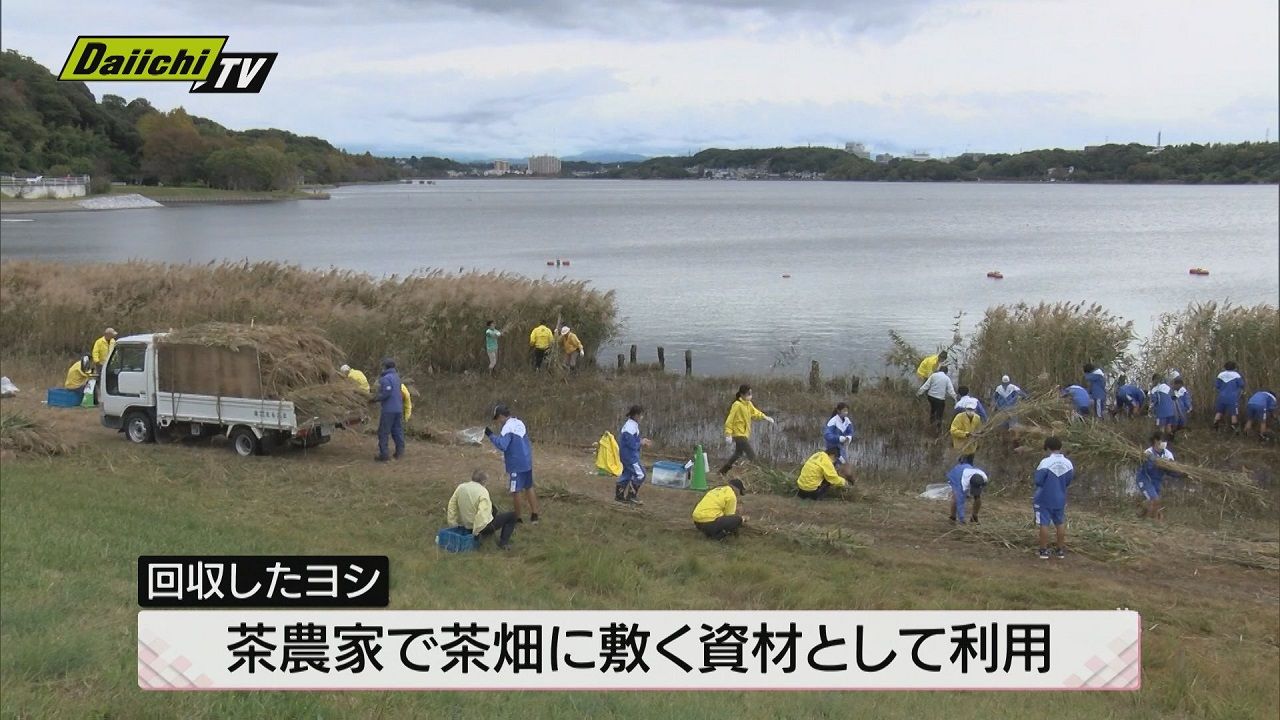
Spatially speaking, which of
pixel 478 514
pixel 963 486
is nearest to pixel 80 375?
pixel 478 514

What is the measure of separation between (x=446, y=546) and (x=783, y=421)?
490 inches

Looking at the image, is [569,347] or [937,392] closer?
[937,392]

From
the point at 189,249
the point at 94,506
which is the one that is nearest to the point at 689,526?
the point at 94,506

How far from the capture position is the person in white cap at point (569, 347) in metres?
25.8

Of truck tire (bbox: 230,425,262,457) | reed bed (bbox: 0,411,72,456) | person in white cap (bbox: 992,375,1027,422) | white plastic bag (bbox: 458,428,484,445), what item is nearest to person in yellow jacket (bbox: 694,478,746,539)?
white plastic bag (bbox: 458,428,484,445)

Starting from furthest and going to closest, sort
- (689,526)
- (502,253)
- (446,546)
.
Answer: (502,253), (689,526), (446,546)

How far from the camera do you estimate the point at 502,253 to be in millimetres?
68562

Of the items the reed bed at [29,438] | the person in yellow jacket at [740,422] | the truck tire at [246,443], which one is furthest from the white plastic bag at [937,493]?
the reed bed at [29,438]

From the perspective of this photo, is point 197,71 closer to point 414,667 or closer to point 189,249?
point 414,667

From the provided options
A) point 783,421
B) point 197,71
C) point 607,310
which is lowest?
point 783,421

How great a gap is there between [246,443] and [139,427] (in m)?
2.42

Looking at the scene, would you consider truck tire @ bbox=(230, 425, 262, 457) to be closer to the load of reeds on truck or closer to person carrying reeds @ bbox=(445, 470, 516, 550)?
the load of reeds on truck

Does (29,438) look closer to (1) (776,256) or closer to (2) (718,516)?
(2) (718,516)

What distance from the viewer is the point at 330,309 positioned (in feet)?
88.7
